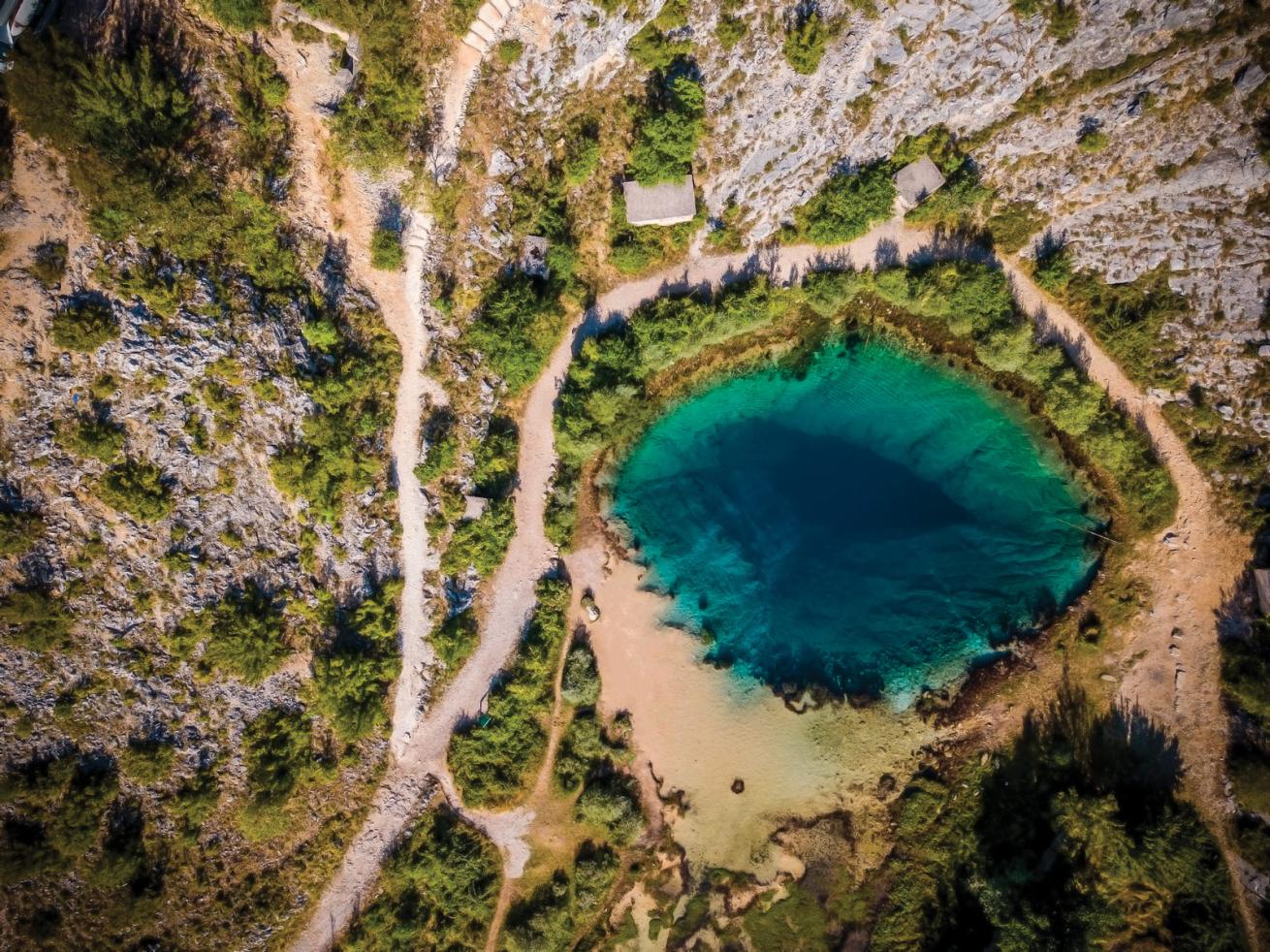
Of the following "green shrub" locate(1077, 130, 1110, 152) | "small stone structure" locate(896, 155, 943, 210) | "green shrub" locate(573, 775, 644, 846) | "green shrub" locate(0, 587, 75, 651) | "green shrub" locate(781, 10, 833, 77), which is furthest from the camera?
"green shrub" locate(573, 775, 644, 846)

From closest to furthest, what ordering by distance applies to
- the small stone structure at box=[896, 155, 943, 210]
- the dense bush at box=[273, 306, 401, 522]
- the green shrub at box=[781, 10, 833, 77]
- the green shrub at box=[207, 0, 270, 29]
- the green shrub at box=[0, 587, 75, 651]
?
the green shrub at box=[0, 587, 75, 651]
the green shrub at box=[207, 0, 270, 29]
the dense bush at box=[273, 306, 401, 522]
the green shrub at box=[781, 10, 833, 77]
the small stone structure at box=[896, 155, 943, 210]

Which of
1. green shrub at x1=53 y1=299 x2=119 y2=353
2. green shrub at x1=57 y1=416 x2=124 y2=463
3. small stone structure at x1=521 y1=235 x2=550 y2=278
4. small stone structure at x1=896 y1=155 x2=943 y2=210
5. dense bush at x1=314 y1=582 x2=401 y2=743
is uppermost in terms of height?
small stone structure at x1=896 y1=155 x2=943 y2=210

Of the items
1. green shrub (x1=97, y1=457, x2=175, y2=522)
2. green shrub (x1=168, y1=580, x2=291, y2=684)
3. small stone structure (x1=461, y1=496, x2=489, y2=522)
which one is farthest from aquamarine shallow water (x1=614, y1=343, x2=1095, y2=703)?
green shrub (x1=97, y1=457, x2=175, y2=522)

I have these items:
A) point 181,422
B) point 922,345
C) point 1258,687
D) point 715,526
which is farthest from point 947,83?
point 181,422

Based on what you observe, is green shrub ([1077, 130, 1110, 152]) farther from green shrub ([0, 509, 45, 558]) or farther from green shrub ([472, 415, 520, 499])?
green shrub ([0, 509, 45, 558])

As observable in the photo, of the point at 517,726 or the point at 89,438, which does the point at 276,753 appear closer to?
the point at 517,726

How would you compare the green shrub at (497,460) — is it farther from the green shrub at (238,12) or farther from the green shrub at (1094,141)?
the green shrub at (1094,141)
